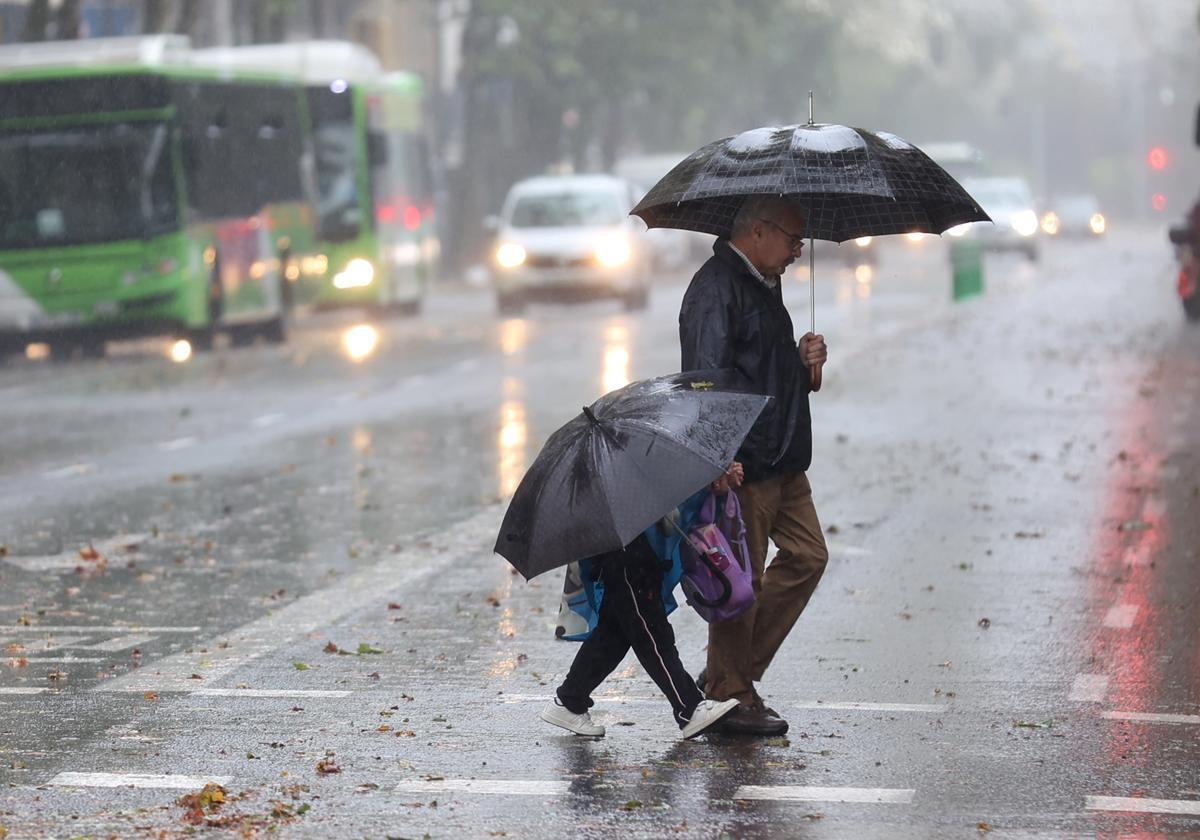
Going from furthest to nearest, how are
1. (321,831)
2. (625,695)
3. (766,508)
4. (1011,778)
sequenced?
1. (625,695)
2. (766,508)
3. (1011,778)
4. (321,831)

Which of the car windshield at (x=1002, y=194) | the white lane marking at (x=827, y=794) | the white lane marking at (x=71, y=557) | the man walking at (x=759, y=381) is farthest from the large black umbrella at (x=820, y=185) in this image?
the car windshield at (x=1002, y=194)

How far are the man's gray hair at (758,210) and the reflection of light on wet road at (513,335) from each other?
717 inches

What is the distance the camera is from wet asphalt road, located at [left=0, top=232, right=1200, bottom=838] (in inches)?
247

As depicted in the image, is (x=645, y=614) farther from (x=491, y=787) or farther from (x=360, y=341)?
(x=360, y=341)

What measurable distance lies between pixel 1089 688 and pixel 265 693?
265 cm

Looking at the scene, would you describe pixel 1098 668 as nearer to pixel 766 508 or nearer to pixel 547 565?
pixel 766 508

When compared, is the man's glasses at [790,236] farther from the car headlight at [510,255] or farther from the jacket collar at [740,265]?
Result: the car headlight at [510,255]

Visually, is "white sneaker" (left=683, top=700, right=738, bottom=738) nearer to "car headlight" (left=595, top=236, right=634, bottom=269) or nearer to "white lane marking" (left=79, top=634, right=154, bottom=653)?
"white lane marking" (left=79, top=634, right=154, bottom=653)

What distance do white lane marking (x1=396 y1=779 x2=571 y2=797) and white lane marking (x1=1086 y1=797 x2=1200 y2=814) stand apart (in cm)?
137

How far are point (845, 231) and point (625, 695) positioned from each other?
5.37ft

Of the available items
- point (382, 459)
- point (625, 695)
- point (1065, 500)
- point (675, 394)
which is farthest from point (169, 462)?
point (675, 394)

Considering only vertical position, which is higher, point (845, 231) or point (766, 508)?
point (845, 231)

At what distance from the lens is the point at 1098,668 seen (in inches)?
321

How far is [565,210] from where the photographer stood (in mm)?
34656
